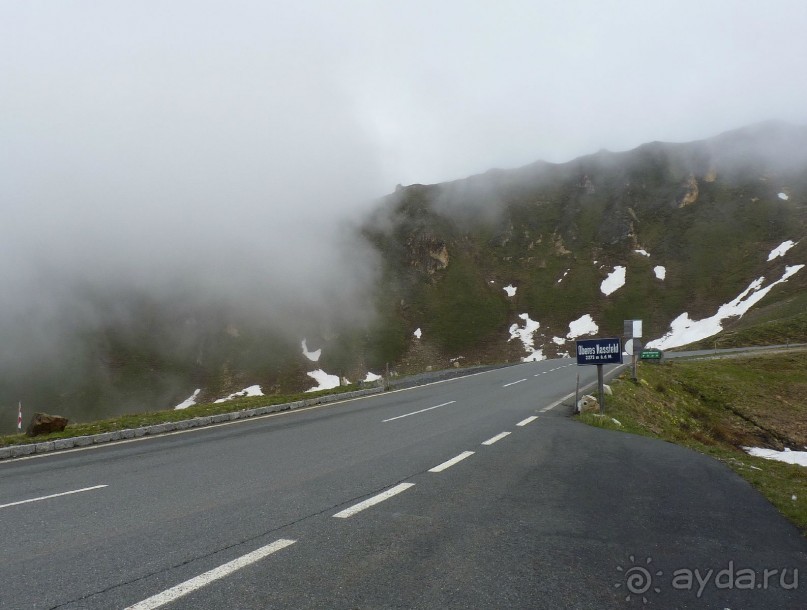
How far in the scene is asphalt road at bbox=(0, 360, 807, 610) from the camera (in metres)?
3.87

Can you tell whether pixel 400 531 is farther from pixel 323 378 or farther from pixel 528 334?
pixel 528 334

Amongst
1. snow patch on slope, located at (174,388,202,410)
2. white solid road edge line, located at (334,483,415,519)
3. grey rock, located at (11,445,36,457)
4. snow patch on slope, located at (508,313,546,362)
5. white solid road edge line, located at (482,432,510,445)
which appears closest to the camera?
white solid road edge line, located at (334,483,415,519)

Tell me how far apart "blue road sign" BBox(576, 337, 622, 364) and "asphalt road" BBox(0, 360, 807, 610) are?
520 centimetres

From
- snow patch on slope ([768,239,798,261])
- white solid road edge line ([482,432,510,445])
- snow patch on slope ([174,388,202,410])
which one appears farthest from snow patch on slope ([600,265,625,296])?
white solid road edge line ([482,432,510,445])

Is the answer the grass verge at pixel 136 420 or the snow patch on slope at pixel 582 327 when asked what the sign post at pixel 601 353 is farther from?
the snow patch on slope at pixel 582 327

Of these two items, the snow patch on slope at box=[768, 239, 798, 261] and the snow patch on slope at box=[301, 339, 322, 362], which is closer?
the snow patch on slope at box=[768, 239, 798, 261]

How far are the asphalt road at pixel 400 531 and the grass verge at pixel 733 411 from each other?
1.16m

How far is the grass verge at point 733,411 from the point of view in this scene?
903 cm

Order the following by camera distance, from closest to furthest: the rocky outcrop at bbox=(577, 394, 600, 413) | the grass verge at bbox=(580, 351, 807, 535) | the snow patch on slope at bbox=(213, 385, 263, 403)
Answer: the grass verge at bbox=(580, 351, 807, 535) → the rocky outcrop at bbox=(577, 394, 600, 413) → the snow patch on slope at bbox=(213, 385, 263, 403)

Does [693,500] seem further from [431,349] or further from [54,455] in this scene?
[431,349]

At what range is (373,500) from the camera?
6246mm

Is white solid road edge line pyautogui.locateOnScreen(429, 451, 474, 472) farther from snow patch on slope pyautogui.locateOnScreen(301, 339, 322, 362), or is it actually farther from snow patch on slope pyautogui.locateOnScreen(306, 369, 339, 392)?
snow patch on slope pyautogui.locateOnScreen(301, 339, 322, 362)

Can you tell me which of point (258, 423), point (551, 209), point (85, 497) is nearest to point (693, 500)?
point (85, 497)

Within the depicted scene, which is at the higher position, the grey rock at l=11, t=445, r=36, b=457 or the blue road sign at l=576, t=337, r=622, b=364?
the blue road sign at l=576, t=337, r=622, b=364
